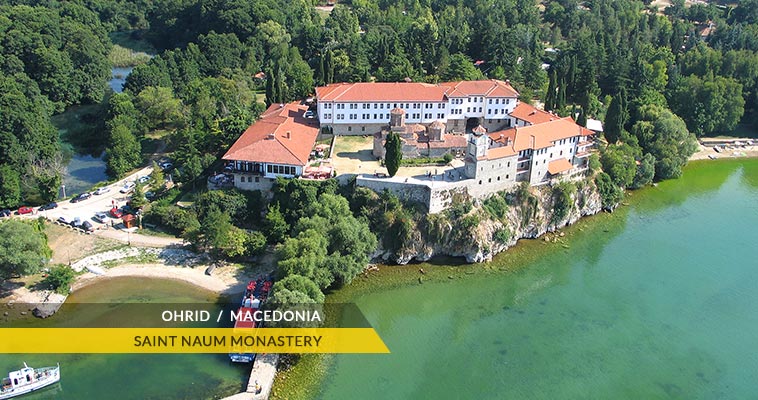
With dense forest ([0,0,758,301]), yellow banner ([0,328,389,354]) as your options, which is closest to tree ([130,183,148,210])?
dense forest ([0,0,758,301])

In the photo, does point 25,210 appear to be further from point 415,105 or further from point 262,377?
point 415,105

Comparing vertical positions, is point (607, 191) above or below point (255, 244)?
above

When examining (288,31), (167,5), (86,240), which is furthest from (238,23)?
(86,240)

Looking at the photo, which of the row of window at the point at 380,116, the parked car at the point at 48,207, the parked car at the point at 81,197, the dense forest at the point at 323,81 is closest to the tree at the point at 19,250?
the parked car at the point at 48,207

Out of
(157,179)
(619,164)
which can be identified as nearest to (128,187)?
(157,179)

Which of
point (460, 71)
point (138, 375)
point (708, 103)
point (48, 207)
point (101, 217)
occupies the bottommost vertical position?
point (138, 375)
